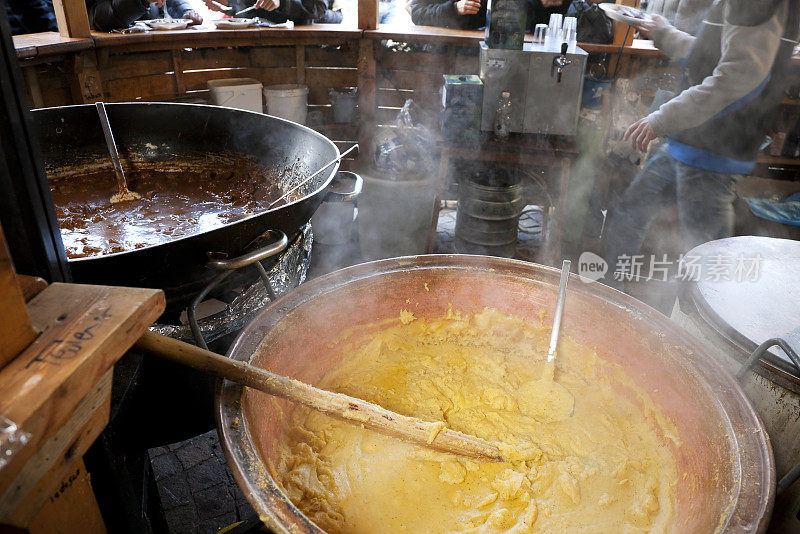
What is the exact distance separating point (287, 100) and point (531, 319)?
3749 mm

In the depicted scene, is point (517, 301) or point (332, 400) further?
point (517, 301)

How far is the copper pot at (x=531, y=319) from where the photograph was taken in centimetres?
133

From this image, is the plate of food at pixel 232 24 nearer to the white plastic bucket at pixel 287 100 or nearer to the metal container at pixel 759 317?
the white plastic bucket at pixel 287 100

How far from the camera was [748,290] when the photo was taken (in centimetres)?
220

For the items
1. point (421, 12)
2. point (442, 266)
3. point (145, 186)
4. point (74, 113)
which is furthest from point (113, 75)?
point (442, 266)

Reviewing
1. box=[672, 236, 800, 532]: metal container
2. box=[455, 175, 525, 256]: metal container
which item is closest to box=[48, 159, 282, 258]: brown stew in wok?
box=[455, 175, 525, 256]: metal container

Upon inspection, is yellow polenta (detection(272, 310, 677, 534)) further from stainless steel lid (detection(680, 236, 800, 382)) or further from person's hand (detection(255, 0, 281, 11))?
person's hand (detection(255, 0, 281, 11))

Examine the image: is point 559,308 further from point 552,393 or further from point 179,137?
point 179,137

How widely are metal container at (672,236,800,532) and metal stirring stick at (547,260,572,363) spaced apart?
1.88 feet

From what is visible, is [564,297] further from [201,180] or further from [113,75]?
[113,75]

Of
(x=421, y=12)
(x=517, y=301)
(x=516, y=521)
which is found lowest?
(x=516, y=521)

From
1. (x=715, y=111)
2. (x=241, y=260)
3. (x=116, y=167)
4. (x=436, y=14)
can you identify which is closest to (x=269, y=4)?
(x=436, y=14)

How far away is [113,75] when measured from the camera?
443cm

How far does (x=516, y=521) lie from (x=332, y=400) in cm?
74
